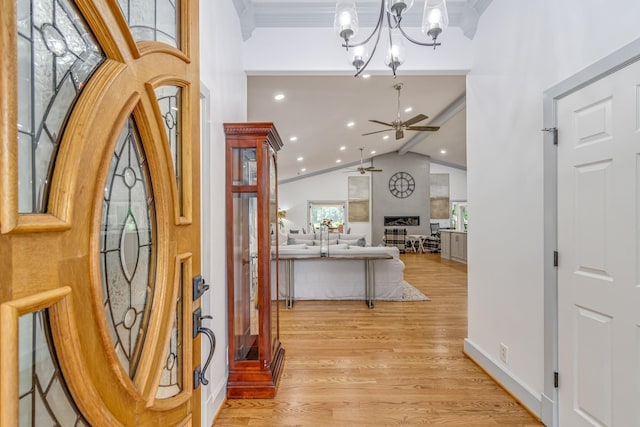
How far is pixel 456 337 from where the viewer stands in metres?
3.35

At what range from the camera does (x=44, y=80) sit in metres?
0.52

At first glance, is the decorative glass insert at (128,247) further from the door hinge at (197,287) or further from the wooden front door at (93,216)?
the door hinge at (197,287)

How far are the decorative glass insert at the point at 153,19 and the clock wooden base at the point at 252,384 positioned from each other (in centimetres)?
220

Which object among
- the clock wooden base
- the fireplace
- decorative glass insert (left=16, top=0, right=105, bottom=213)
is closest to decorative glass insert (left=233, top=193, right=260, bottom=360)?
the clock wooden base

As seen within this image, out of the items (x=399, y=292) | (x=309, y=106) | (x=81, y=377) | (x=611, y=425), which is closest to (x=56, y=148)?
(x=81, y=377)

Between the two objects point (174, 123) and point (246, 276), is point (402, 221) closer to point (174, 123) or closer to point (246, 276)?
point (246, 276)

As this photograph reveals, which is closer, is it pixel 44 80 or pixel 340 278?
pixel 44 80

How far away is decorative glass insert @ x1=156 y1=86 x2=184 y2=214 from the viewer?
0.88 m

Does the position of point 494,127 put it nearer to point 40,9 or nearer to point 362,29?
point 362,29

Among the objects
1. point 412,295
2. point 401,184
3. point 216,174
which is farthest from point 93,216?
point 401,184

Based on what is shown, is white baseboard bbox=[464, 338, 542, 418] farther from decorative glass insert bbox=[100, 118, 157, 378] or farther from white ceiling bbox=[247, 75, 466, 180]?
white ceiling bbox=[247, 75, 466, 180]

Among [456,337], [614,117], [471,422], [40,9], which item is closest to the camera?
[40,9]

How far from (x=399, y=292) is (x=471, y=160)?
2.69m

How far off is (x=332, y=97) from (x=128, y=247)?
4.33 meters
